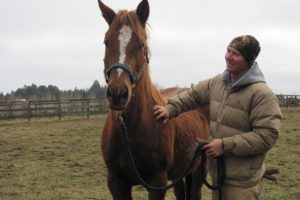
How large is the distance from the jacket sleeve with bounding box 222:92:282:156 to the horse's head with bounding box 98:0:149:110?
847 millimetres

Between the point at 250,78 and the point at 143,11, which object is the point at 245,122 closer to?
the point at 250,78

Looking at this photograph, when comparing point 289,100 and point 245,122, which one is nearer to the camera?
point 245,122

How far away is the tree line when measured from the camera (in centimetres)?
3556

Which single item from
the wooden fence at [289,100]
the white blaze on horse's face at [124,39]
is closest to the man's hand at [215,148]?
the white blaze on horse's face at [124,39]

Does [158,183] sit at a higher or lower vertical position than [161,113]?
lower

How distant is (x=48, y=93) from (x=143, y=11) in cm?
3651

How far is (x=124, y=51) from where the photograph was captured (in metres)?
3.11

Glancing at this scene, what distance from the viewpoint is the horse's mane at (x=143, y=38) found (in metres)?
3.26

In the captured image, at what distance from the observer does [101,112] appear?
74.7 ft

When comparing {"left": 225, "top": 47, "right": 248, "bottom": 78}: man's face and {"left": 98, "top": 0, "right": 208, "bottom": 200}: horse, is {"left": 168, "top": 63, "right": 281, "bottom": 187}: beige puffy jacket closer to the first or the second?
{"left": 225, "top": 47, "right": 248, "bottom": 78}: man's face

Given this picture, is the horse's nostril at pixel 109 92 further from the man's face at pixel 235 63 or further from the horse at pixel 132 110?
the man's face at pixel 235 63

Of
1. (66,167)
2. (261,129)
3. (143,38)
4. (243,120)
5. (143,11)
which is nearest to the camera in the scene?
(261,129)

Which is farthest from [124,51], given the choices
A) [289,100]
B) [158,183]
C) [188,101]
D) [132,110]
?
[289,100]

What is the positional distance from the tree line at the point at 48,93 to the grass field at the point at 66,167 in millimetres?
21293
